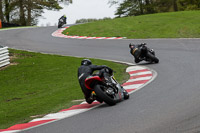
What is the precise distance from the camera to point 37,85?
13344mm

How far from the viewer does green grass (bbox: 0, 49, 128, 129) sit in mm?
9573

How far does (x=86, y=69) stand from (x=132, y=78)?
3.92 m

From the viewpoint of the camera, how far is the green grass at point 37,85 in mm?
9573

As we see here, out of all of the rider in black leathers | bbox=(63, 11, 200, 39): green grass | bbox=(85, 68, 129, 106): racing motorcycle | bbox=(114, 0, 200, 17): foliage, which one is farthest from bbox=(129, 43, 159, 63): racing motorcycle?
bbox=(114, 0, 200, 17): foliage

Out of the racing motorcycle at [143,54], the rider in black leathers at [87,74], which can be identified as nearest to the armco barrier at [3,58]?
the racing motorcycle at [143,54]

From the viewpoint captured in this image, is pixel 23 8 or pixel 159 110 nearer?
pixel 159 110

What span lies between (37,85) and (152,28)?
18157 millimetres

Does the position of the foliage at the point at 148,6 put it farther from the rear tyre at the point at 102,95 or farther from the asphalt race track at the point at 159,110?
the rear tyre at the point at 102,95

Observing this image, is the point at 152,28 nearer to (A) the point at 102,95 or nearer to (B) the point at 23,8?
(A) the point at 102,95

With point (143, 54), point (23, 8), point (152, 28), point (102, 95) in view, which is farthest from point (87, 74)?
point (23, 8)

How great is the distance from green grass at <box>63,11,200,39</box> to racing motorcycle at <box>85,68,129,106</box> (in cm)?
1697

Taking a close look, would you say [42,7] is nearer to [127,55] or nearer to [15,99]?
[127,55]

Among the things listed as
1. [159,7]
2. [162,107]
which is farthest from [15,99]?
[159,7]

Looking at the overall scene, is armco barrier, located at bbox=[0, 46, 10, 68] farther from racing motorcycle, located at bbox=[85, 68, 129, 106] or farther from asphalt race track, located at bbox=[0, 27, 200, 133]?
racing motorcycle, located at bbox=[85, 68, 129, 106]
